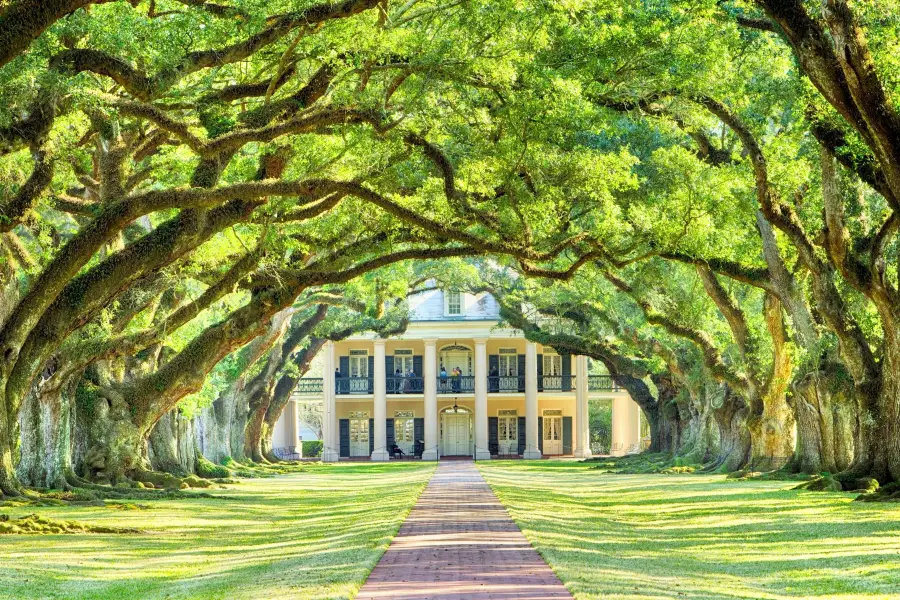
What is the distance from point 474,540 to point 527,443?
137 ft

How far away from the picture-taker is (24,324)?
16.5 m

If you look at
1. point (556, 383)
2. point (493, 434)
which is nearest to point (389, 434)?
point (493, 434)

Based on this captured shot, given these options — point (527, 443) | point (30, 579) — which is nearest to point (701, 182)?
point (30, 579)

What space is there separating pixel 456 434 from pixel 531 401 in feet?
18.1

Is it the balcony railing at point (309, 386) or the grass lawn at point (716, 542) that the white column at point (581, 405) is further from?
the grass lawn at point (716, 542)

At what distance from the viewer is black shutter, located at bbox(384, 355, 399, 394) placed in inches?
2296

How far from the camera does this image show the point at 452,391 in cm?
5800

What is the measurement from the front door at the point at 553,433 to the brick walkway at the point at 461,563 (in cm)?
3980

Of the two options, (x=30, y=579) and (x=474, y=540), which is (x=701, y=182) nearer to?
(x=474, y=540)

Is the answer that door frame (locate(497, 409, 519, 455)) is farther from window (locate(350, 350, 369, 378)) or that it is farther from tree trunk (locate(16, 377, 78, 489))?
tree trunk (locate(16, 377, 78, 489))

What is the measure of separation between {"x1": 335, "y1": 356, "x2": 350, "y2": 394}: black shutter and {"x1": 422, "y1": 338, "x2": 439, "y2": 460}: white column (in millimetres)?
4616

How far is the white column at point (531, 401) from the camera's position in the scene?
181 ft

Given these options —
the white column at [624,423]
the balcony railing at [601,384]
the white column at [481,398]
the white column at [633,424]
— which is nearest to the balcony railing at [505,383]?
the white column at [481,398]

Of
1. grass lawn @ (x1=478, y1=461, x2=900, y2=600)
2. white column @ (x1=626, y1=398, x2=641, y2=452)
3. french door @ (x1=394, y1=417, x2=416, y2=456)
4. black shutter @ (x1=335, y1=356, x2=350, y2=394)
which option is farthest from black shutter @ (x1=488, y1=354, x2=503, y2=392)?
grass lawn @ (x1=478, y1=461, x2=900, y2=600)
